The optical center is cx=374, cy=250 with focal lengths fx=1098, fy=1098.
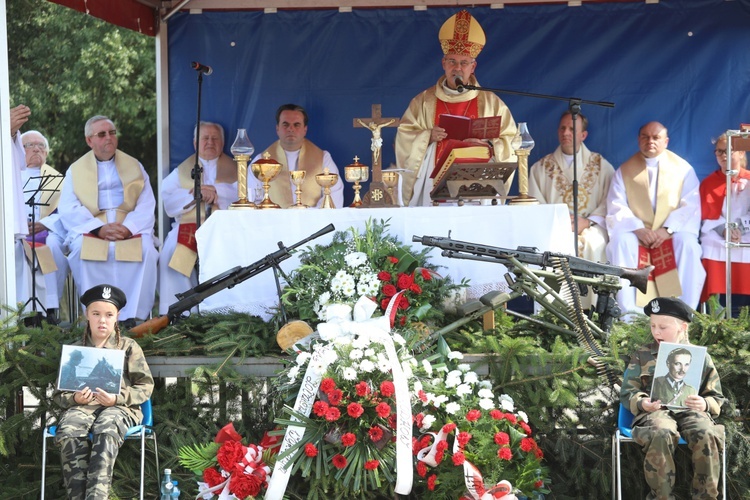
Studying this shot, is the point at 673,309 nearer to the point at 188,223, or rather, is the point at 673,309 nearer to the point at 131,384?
the point at 131,384

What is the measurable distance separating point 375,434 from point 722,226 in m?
4.89

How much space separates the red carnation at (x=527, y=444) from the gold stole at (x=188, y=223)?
174 inches

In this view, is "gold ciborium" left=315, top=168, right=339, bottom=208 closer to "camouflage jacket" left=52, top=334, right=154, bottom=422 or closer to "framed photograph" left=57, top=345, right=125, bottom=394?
"camouflage jacket" left=52, top=334, right=154, bottom=422

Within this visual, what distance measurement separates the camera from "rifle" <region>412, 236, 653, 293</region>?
22.2 ft

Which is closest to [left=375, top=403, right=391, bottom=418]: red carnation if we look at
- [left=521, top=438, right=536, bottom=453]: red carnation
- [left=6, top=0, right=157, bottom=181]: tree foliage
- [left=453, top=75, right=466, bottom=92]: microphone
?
[left=521, top=438, right=536, bottom=453]: red carnation

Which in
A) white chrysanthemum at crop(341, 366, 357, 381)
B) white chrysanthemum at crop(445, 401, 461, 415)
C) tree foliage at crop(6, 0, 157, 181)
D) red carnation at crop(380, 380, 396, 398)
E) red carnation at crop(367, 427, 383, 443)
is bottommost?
red carnation at crop(367, 427, 383, 443)

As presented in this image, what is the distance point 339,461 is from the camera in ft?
18.9

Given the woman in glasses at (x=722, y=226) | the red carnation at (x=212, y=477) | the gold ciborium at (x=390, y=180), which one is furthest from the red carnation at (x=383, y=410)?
the woman in glasses at (x=722, y=226)

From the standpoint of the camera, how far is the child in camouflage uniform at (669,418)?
5.63 m

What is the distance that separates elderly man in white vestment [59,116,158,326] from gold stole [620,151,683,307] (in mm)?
4233

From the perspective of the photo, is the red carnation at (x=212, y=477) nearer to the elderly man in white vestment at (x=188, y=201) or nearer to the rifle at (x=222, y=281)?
the rifle at (x=222, y=281)

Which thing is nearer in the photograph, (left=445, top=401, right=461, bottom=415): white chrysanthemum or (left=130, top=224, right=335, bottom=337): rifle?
(left=445, top=401, right=461, bottom=415): white chrysanthemum

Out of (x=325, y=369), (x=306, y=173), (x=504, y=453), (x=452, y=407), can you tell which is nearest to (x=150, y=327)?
(x=325, y=369)

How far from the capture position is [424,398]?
5945 mm
